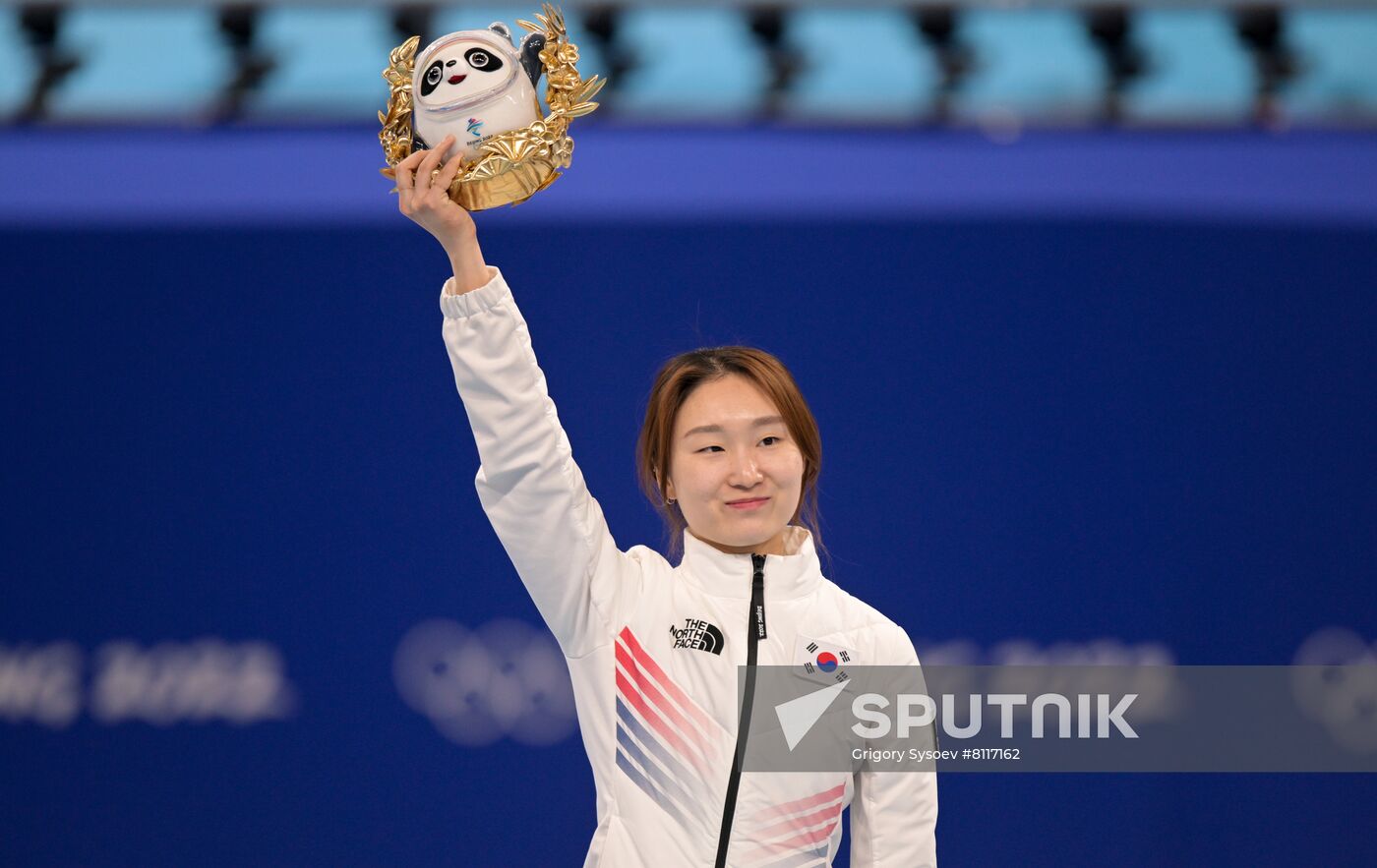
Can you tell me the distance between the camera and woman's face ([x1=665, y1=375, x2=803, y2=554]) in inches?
68.1

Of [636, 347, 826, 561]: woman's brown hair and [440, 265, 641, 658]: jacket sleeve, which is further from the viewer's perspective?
[636, 347, 826, 561]: woman's brown hair

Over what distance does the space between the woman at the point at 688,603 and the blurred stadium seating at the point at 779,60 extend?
2.07 meters

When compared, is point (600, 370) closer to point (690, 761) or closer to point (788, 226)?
point (788, 226)

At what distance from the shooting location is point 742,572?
5.66ft

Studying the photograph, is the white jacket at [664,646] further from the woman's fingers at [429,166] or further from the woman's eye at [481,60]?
the woman's eye at [481,60]

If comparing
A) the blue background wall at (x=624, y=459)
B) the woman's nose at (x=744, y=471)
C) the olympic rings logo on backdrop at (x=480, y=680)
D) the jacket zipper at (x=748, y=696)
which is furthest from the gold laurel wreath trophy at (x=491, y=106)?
the olympic rings logo on backdrop at (x=480, y=680)

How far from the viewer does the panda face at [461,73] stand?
1691 millimetres

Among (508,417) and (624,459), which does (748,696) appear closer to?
(508,417)

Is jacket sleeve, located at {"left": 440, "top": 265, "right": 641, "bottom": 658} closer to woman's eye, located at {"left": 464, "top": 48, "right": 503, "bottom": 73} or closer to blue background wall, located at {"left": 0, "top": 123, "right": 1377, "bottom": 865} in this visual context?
woman's eye, located at {"left": 464, "top": 48, "right": 503, "bottom": 73}

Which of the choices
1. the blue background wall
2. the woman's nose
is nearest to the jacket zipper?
the woman's nose

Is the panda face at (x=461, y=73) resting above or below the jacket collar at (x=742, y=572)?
above

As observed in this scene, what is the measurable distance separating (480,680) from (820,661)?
5.82 feet

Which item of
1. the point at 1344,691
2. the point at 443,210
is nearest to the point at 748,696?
→ the point at 443,210

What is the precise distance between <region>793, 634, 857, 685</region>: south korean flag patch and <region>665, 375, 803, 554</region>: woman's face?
15 cm
